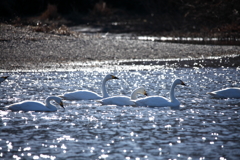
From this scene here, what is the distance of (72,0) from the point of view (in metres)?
48.8

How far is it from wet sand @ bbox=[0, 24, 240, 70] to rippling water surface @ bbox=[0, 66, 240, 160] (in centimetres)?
601

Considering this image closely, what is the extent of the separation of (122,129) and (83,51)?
14.6 meters

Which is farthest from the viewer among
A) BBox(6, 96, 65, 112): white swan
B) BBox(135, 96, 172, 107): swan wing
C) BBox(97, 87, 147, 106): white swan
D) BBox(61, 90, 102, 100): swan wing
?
BBox(61, 90, 102, 100): swan wing

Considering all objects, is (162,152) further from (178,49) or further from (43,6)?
(43,6)

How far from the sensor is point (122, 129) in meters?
9.10

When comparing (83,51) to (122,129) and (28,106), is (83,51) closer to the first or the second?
(28,106)

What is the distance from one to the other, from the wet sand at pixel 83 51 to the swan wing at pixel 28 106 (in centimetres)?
847

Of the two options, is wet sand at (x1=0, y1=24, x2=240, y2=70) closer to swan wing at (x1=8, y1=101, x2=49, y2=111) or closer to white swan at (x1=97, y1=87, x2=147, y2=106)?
white swan at (x1=97, y1=87, x2=147, y2=106)

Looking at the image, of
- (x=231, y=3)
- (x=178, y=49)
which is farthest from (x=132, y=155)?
(x=231, y=3)

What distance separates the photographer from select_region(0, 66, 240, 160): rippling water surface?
748 cm

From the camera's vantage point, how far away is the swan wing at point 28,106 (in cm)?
1084

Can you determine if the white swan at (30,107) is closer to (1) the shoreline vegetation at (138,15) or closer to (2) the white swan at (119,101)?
(2) the white swan at (119,101)

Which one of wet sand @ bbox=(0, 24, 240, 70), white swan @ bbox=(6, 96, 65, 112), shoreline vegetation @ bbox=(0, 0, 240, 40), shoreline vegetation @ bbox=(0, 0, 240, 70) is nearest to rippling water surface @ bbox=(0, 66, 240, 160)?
white swan @ bbox=(6, 96, 65, 112)

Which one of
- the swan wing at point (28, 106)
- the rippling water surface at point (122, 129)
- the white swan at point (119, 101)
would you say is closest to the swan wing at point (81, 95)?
the rippling water surface at point (122, 129)
